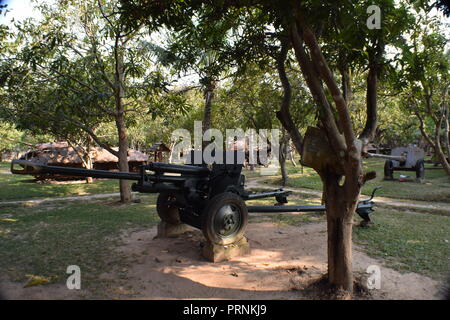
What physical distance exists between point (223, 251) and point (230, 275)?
733 millimetres

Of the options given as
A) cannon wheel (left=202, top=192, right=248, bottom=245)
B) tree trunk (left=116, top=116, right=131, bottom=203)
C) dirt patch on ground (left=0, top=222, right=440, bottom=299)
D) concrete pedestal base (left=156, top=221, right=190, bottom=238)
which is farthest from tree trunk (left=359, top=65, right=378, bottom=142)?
tree trunk (left=116, top=116, right=131, bottom=203)

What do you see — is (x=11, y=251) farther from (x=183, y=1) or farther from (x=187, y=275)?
(x=183, y=1)

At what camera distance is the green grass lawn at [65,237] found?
5.05m

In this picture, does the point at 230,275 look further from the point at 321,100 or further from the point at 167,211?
the point at 321,100

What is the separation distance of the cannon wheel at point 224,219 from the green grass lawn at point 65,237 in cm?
165

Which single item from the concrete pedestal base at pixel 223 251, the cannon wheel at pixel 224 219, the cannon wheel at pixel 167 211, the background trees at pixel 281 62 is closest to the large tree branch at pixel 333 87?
the background trees at pixel 281 62

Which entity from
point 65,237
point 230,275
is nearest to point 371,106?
point 230,275

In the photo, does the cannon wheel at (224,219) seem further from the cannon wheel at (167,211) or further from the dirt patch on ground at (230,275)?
the cannon wheel at (167,211)

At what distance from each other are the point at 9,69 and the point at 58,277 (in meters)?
7.44

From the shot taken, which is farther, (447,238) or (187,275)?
(447,238)

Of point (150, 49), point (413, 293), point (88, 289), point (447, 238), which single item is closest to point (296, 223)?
point (447, 238)

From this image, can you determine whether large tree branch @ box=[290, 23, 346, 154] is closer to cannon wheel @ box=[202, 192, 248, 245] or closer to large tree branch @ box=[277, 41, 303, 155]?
large tree branch @ box=[277, 41, 303, 155]

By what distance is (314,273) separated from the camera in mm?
4809

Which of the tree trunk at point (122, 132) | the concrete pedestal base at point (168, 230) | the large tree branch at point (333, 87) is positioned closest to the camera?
the large tree branch at point (333, 87)
